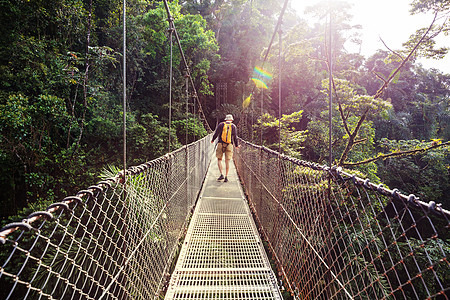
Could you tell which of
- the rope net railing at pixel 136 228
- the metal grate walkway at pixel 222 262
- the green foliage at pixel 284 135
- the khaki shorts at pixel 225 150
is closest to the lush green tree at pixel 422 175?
the green foliage at pixel 284 135

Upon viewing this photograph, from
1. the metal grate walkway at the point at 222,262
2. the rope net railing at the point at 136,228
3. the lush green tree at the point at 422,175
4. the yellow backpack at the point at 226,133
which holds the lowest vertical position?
the lush green tree at the point at 422,175

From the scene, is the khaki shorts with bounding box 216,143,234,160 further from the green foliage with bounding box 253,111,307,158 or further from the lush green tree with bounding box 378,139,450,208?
the lush green tree with bounding box 378,139,450,208

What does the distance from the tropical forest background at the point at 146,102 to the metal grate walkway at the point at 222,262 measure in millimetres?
1108

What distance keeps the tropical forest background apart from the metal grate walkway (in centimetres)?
111

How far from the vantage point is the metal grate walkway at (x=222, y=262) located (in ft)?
4.10

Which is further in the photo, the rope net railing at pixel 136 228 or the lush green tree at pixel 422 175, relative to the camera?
the lush green tree at pixel 422 175

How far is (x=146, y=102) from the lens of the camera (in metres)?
10.8

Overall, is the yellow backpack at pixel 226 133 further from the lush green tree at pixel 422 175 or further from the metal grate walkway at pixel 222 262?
the lush green tree at pixel 422 175

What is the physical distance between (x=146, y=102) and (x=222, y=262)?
415 inches

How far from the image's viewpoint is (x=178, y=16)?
10.1m

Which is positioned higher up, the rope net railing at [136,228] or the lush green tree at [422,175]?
the rope net railing at [136,228]

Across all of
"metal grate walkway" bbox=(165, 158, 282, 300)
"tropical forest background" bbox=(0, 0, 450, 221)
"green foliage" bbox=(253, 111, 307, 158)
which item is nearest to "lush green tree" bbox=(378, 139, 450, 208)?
"tropical forest background" bbox=(0, 0, 450, 221)

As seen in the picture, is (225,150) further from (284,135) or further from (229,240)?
(284,135)

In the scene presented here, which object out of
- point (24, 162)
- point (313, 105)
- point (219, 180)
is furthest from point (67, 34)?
point (313, 105)
